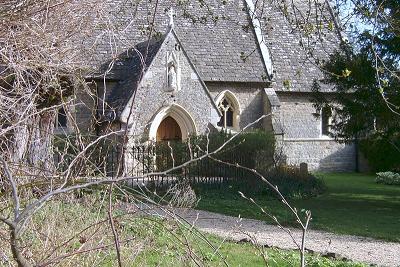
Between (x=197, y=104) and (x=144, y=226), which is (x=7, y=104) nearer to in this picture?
(x=144, y=226)

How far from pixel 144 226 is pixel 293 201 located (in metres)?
12.9

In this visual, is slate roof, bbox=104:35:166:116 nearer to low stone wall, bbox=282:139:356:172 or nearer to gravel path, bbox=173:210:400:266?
low stone wall, bbox=282:139:356:172

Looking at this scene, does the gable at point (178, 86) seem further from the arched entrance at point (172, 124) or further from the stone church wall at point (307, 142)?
the stone church wall at point (307, 142)

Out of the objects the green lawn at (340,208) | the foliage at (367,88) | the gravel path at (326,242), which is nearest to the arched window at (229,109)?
the green lawn at (340,208)

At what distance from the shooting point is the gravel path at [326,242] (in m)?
9.96

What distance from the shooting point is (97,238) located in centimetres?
504

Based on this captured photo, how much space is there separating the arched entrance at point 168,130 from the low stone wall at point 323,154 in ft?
21.2

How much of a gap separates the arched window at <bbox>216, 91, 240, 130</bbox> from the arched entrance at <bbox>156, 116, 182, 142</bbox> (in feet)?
8.62

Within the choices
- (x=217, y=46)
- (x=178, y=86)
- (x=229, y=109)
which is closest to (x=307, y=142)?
(x=229, y=109)

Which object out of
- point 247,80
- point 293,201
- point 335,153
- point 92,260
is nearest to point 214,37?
point 247,80

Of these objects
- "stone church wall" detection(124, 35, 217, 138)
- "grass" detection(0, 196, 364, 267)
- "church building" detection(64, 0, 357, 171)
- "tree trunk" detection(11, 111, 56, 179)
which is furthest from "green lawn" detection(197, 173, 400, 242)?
"tree trunk" detection(11, 111, 56, 179)

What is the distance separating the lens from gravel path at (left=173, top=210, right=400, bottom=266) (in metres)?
9.96

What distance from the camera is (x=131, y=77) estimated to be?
24766mm

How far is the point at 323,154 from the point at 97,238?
89.5 feet
